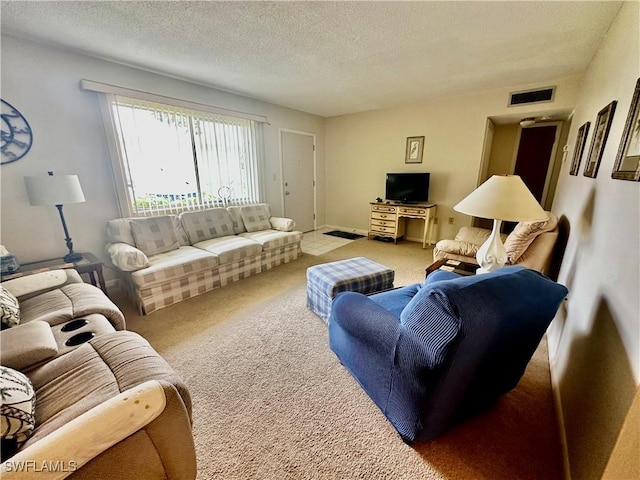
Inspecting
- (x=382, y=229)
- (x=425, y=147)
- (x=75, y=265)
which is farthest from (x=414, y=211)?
(x=75, y=265)

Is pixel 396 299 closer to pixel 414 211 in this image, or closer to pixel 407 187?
pixel 414 211

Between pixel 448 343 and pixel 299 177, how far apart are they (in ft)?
15.1

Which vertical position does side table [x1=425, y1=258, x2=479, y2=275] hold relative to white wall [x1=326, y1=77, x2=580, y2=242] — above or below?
below

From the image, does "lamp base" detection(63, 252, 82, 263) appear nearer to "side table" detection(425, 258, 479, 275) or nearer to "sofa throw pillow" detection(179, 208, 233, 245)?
"sofa throw pillow" detection(179, 208, 233, 245)

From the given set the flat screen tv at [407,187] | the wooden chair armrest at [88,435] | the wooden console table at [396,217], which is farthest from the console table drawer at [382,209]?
the wooden chair armrest at [88,435]

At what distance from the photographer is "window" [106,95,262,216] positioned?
2852mm

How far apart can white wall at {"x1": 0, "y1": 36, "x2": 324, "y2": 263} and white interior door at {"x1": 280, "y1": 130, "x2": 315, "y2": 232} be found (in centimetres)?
215

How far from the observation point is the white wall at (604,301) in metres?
0.88

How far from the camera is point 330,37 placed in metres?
2.16

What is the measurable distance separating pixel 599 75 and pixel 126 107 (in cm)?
453

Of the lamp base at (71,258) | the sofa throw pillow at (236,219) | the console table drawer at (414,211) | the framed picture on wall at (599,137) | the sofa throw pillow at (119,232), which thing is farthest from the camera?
the console table drawer at (414,211)

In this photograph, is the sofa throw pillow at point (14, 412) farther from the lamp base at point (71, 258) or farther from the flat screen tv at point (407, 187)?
the flat screen tv at point (407, 187)

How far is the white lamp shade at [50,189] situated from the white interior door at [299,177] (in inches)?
120

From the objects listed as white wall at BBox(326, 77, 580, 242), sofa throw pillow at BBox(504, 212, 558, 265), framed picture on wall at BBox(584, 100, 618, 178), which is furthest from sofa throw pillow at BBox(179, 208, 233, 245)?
framed picture on wall at BBox(584, 100, 618, 178)
